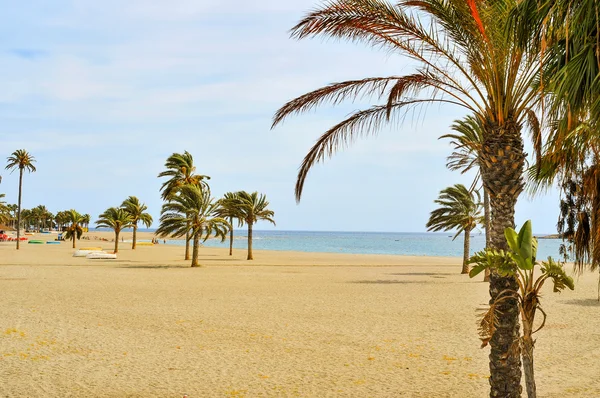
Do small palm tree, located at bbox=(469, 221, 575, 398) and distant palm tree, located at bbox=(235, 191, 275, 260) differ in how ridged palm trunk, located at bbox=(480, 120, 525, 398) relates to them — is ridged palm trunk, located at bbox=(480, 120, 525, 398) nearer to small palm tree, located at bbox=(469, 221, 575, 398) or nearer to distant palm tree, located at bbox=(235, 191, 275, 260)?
small palm tree, located at bbox=(469, 221, 575, 398)

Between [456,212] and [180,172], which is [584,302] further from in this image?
[180,172]

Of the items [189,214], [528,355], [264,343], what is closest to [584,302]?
[264,343]

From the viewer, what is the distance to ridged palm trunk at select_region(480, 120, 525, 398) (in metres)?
6.74

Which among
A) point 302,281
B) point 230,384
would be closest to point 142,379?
point 230,384

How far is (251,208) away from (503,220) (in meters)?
35.2

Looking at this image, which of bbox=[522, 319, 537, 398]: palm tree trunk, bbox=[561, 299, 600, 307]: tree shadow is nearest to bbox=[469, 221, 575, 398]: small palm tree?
bbox=[522, 319, 537, 398]: palm tree trunk

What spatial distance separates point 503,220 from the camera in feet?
23.1

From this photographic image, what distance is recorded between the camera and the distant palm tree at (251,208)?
41.8 meters

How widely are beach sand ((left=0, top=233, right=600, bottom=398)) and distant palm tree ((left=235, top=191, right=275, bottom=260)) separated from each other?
21.0 meters

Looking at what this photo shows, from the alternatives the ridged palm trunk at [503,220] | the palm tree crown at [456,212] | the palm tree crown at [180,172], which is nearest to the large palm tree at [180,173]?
the palm tree crown at [180,172]

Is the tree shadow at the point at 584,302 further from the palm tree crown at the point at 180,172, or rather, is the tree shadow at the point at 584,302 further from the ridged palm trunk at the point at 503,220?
the palm tree crown at the point at 180,172

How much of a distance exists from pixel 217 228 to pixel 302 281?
33.6 ft

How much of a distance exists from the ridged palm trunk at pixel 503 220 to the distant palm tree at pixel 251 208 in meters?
35.0

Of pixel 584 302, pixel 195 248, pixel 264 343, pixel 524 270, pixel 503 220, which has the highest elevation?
pixel 503 220
